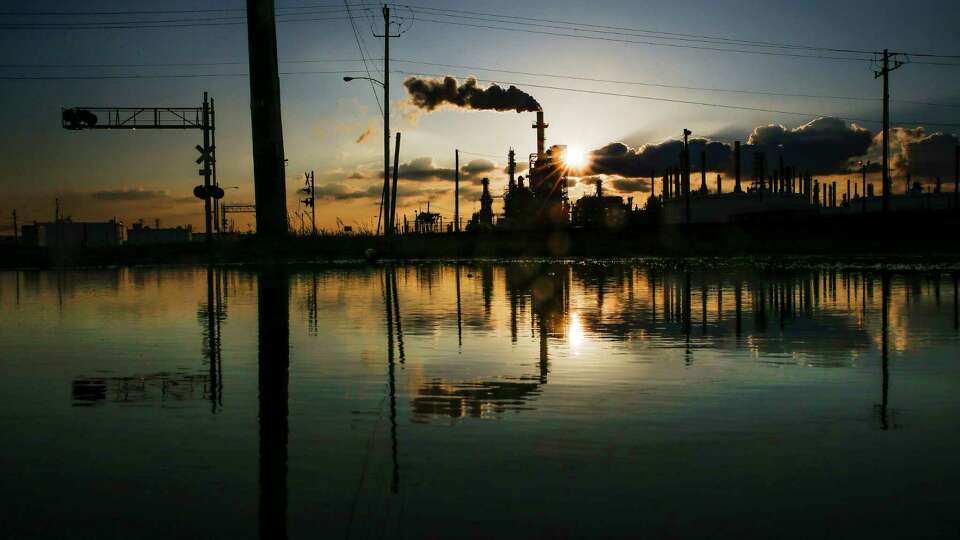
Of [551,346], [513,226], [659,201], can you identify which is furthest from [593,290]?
[659,201]

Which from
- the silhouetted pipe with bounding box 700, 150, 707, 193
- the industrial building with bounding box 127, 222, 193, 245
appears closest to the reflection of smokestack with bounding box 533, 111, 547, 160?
the silhouetted pipe with bounding box 700, 150, 707, 193

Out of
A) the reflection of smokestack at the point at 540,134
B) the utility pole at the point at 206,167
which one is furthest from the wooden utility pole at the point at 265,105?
the reflection of smokestack at the point at 540,134

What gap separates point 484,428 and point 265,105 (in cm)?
3332

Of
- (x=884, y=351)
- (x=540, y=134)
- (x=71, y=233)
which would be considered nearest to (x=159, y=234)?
(x=71, y=233)

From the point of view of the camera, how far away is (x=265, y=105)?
120 ft

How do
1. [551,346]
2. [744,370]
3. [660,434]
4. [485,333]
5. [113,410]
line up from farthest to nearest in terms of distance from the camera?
[485,333] < [551,346] < [744,370] < [113,410] < [660,434]

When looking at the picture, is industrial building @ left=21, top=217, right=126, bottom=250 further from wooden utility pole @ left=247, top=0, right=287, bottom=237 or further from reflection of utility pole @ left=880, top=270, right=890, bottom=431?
reflection of utility pole @ left=880, top=270, right=890, bottom=431

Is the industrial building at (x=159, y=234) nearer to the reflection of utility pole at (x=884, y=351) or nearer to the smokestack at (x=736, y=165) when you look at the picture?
the smokestack at (x=736, y=165)

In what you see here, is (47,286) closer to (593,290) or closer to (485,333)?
(593,290)

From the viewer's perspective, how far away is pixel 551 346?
9797 millimetres

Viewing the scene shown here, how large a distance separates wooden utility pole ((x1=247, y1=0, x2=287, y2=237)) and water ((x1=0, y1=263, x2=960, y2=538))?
25.1 metres

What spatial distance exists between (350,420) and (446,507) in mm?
2037

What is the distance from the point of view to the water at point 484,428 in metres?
3.77

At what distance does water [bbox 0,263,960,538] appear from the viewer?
148 inches
